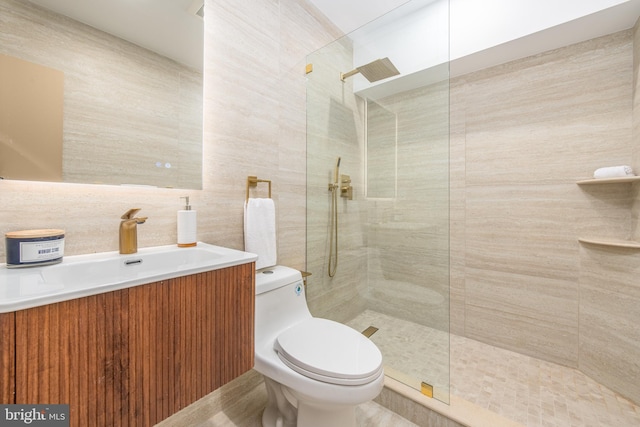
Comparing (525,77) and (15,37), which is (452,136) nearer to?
(525,77)

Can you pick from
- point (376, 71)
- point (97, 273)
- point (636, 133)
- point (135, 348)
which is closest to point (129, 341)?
point (135, 348)

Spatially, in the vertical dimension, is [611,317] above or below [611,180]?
below

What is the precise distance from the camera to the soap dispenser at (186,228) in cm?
121

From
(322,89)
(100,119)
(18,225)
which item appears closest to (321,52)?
(322,89)

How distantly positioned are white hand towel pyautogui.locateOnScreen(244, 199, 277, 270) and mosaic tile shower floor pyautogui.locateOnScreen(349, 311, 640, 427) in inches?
34.4

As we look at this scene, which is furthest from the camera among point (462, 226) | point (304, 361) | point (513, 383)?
point (462, 226)

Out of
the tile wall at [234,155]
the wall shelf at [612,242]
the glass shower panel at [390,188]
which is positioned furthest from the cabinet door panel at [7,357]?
the wall shelf at [612,242]

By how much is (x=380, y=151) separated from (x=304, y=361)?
56.2 inches

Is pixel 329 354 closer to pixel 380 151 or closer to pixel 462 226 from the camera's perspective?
pixel 380 151

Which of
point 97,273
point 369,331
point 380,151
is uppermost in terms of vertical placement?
point 380,151

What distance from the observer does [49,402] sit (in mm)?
597

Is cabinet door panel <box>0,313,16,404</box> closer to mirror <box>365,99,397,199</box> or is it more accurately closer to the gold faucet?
the gold faucet

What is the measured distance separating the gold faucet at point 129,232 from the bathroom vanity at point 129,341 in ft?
0.25

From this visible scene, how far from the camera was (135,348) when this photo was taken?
0.71m
